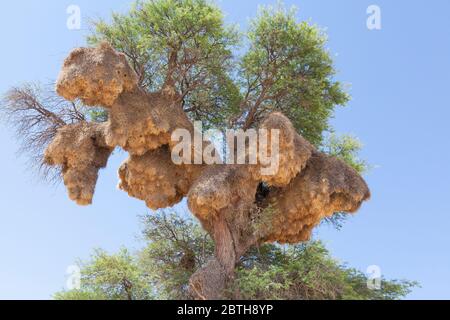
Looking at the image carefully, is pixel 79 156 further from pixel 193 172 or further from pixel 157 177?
pixel 193 172

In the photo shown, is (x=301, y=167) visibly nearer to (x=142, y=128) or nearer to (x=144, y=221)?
(x=142, y=128)

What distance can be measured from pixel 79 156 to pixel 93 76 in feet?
9.08

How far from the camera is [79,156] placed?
50.0ft

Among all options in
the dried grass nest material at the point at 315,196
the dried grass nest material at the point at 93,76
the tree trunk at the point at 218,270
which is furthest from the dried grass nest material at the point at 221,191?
the dried grass nest material at the point at 93,76

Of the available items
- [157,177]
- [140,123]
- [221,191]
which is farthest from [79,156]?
[221,191]

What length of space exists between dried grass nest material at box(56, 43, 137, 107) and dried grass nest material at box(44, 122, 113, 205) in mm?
1560

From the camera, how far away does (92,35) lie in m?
17.5

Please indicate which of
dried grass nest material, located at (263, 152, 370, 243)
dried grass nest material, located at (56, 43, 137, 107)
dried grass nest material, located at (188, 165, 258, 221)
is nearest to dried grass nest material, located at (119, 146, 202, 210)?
dried grass nest material, located at (188, 165, 258, 221)

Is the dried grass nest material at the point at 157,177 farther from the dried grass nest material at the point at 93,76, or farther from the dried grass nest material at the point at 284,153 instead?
the dried grass nest material at the point at 284,153

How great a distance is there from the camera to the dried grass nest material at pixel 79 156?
14977mm

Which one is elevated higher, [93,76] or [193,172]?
[93,76]

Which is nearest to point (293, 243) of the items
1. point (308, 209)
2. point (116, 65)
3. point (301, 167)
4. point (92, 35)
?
point (308, 209)

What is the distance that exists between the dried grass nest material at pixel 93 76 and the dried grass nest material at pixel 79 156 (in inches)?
61.4

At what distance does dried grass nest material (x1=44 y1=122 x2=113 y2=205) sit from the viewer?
15.0 metres
